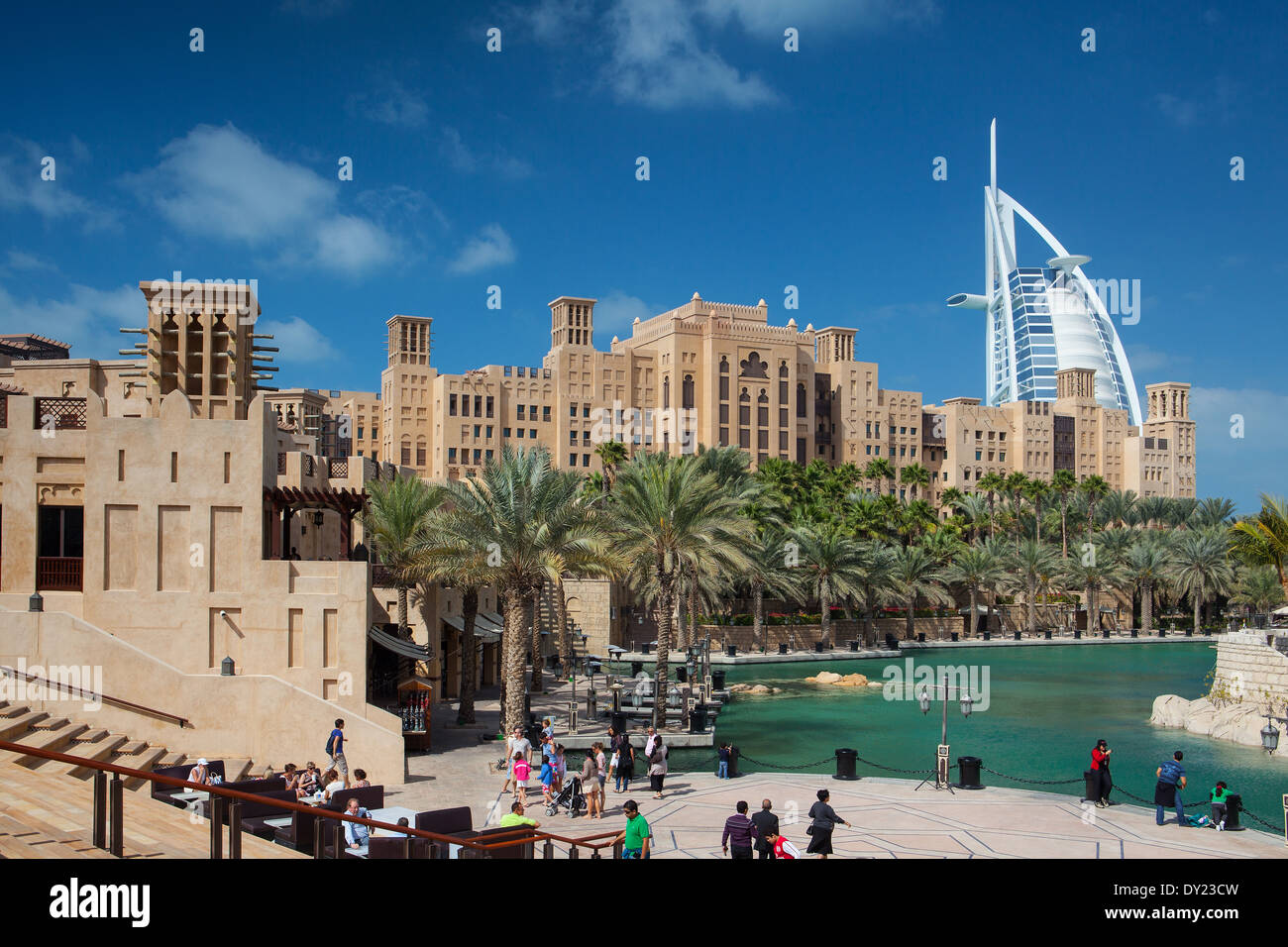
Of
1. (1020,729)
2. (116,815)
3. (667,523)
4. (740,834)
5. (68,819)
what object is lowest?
(1020,729)

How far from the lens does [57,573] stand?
71.9 ft

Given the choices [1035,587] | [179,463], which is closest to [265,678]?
[179,463]

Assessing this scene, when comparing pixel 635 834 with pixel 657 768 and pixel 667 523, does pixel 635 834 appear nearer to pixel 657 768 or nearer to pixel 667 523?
pixel 657 768

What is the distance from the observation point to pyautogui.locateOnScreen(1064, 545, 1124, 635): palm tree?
246ft

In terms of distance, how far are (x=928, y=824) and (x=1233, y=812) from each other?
5029 millimetres

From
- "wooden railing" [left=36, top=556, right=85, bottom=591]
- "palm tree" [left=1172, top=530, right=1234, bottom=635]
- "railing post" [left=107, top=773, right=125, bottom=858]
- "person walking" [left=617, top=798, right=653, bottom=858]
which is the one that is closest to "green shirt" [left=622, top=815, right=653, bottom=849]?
"person walking" [left=617, top=798, right=653, bottom=858]

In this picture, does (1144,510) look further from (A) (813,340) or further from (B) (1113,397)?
(B) (1113,397)

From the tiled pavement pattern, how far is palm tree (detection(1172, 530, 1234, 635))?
193 feet

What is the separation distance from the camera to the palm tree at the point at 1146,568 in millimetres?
75188

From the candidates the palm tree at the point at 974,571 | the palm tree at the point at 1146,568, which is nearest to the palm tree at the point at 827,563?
the palm tree at the point at 974,571

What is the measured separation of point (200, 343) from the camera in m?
28.8

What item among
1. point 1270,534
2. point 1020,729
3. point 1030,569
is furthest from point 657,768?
point 1030,569

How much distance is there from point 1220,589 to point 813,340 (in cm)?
4772

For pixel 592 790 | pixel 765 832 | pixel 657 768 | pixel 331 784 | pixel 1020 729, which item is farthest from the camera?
pixel 1020 729
